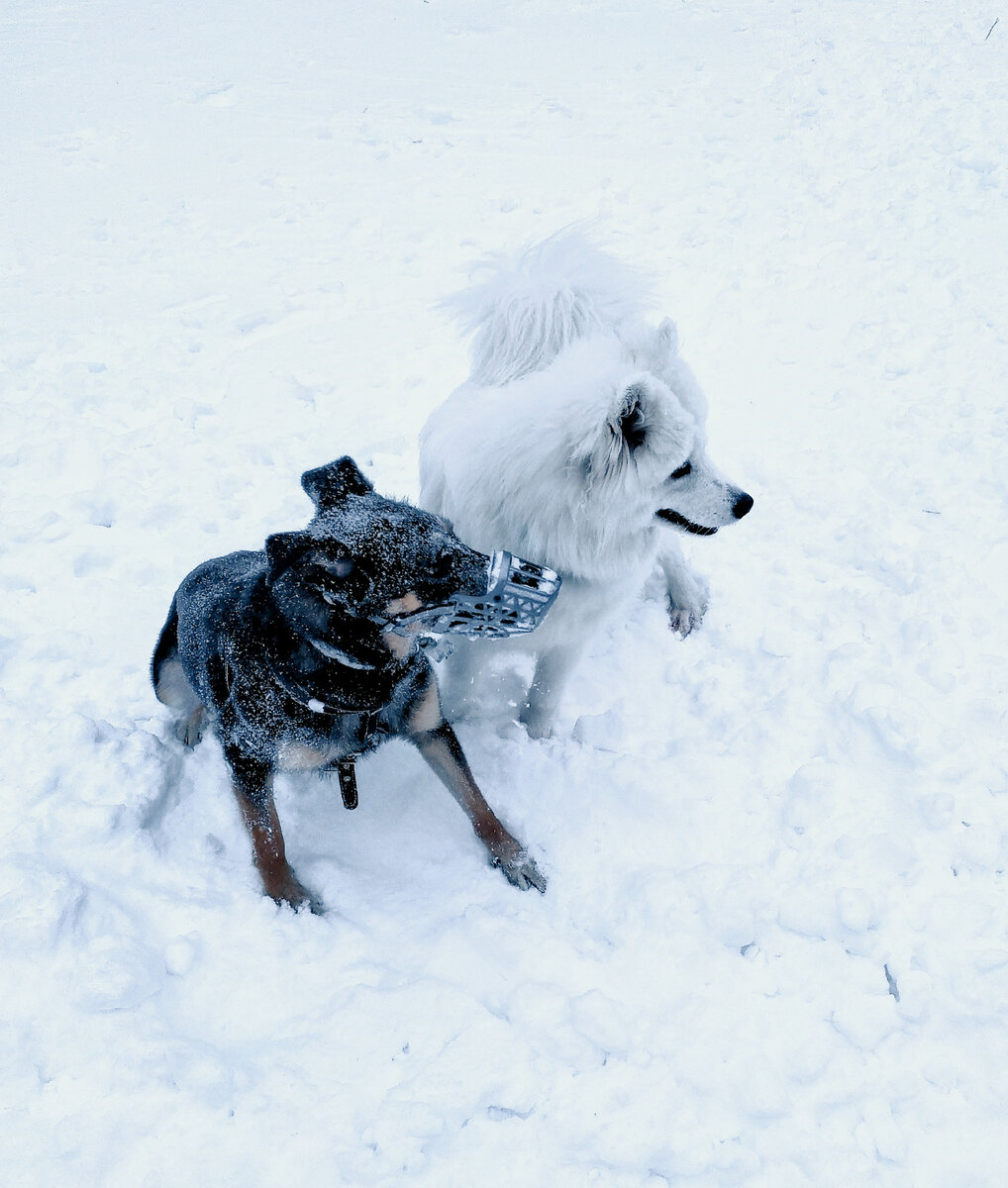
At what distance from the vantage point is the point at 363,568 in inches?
74.7

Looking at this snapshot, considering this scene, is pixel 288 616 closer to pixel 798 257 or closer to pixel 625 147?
pixel 798 257

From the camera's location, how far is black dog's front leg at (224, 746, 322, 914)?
7.39 ft

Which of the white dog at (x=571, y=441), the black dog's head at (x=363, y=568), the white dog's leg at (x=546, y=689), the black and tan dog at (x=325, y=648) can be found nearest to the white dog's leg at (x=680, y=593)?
the white dog at (x=571, y=441)

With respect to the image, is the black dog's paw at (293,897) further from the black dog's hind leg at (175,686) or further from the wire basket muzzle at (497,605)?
the wire basket muzzle at (497,605)

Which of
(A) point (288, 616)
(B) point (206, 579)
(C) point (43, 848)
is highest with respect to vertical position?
(A) point (288, 616)

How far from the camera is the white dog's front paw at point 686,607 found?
3.50 m

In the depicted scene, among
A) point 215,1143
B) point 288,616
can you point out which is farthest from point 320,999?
point 288,616

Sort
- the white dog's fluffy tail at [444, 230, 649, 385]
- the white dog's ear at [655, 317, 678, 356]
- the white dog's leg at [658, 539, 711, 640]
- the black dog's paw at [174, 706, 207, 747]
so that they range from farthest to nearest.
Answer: the white dog's leg at [658, 539, 711, 640], the black dog's paw at [174, 706, 207, 747], the white dog's fluffy tail at [444, 230, 649, 385], the white dog's ear at [655, 317, 678, 356]

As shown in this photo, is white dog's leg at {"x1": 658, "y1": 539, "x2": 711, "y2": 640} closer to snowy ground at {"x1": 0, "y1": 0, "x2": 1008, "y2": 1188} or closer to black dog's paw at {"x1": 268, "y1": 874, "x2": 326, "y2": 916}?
snowy ground at {"x1": 0, "y1": 0, "x2": 1008, "y2": 1188}

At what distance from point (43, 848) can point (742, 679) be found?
9.10ft

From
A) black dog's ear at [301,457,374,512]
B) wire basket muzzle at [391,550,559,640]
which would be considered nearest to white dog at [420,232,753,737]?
wire basket muzzle at [391,550,559,640]

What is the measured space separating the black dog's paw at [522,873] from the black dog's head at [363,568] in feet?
3.69

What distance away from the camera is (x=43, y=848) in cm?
242

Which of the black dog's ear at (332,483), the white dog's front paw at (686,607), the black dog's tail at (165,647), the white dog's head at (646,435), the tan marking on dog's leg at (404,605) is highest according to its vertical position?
the white dog's head at (646,435)
